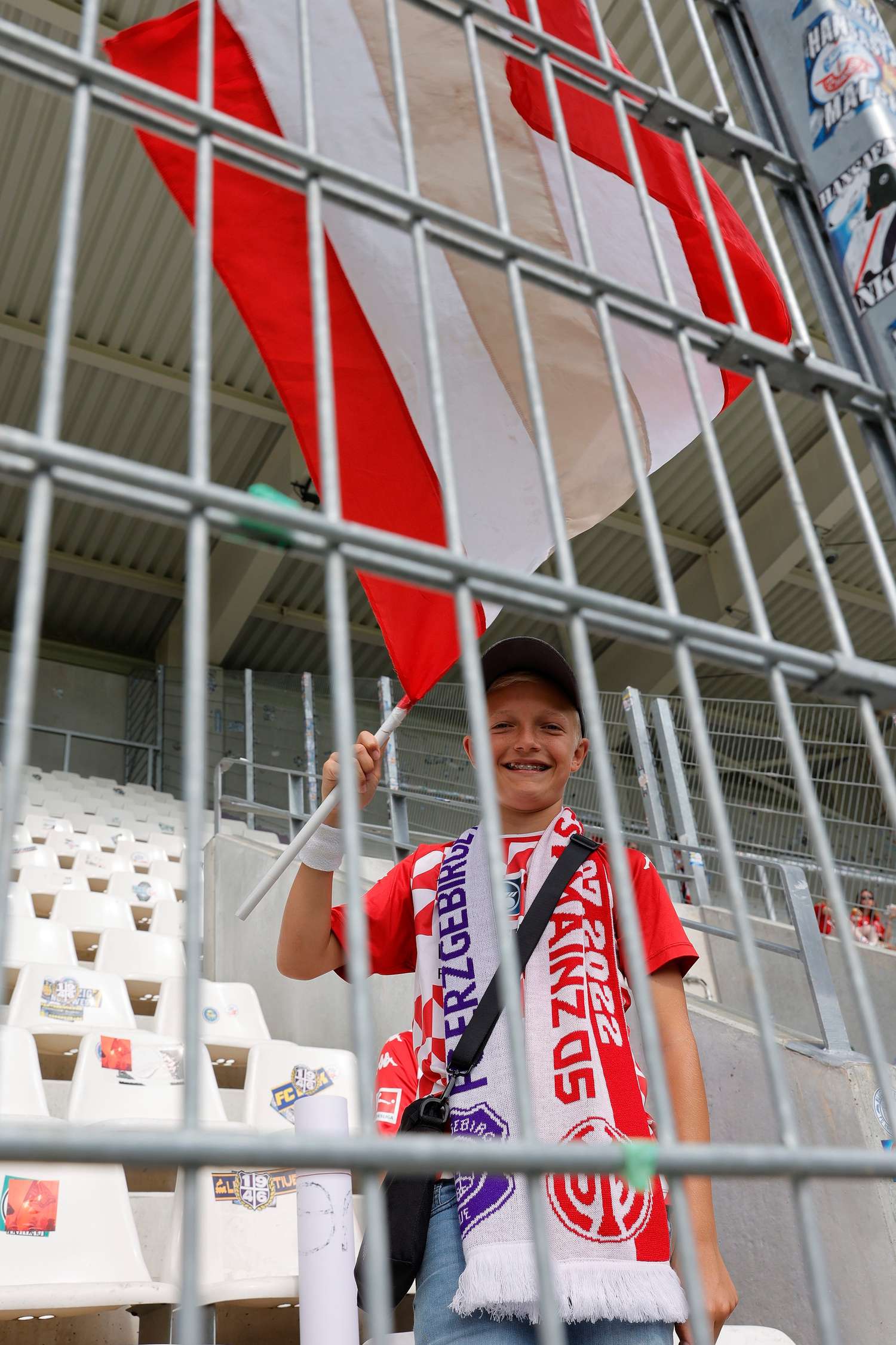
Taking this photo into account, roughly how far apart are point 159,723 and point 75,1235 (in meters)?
8.99

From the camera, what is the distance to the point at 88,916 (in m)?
3.97

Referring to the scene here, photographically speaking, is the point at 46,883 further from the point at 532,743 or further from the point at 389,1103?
the point at 532,743

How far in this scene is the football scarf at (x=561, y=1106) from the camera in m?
1.05

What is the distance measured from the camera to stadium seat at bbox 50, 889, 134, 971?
3770 mm

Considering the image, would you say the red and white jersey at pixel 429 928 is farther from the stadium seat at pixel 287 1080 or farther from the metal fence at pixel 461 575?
the stadium seat at pixel 287 1080

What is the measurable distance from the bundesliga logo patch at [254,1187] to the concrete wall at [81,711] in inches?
359

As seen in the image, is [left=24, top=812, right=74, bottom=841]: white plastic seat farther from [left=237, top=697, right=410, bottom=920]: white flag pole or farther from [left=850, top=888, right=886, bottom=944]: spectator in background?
[left=237, top=697, right=410, bottom=920]: white flag pole

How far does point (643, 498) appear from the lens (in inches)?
36.7

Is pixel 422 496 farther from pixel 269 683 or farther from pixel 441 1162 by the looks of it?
pixel 269 683

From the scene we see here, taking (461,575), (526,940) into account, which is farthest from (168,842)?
(461,575)

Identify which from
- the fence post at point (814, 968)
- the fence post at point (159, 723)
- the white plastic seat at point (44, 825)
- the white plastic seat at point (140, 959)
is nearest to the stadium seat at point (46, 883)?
the white plastic seat at point (140, 959)

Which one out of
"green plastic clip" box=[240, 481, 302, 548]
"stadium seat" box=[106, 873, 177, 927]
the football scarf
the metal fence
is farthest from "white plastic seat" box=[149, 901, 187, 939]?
"green plastic clip" box=[240, 481, 302, 548]

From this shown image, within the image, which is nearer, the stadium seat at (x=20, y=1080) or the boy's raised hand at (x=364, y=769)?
the boy's raised hand at (x=364, y=769)

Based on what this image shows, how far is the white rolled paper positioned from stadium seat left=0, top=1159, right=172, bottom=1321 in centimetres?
22
